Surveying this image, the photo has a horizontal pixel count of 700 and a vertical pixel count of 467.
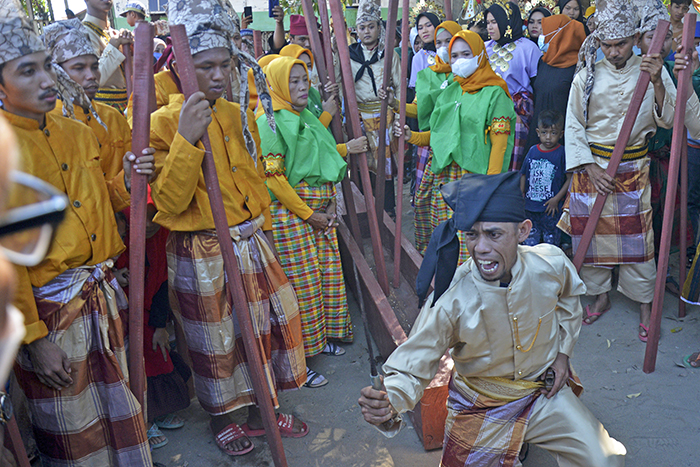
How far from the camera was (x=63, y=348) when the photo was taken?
2.21 m

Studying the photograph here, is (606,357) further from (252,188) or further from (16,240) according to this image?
(16,240)

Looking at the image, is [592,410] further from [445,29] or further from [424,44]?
[424,44]

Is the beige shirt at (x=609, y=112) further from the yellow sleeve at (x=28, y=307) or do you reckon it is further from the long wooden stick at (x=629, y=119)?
the yellow sleeve at (x=28, y=307)

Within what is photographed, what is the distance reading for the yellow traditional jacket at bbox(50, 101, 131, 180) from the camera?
8.70 ft

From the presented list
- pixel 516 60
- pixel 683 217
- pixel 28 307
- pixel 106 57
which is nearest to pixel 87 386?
pixel 28 307

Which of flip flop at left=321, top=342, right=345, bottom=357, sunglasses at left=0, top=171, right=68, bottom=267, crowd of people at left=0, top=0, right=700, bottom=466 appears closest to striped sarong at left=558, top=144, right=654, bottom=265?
crowd of people at left=0, top=0, right=700, bottom=466

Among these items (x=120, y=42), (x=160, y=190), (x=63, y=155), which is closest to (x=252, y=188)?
(x=160, y=190)

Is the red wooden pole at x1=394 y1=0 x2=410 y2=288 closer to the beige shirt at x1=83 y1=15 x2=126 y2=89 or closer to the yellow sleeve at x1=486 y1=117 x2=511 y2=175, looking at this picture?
the yellow sleeve at x1=486 y1=117 x2=511 y2=175

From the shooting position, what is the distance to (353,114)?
3613mm

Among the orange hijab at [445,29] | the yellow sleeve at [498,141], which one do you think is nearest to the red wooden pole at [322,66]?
the yellow sleeve at [498,141]

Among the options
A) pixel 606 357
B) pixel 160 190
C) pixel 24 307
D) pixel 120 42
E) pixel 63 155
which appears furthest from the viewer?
pixel 120 42

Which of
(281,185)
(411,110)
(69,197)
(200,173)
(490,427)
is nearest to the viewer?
(69,197)

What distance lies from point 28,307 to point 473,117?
3.18m

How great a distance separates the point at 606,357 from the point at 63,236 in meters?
3.14
